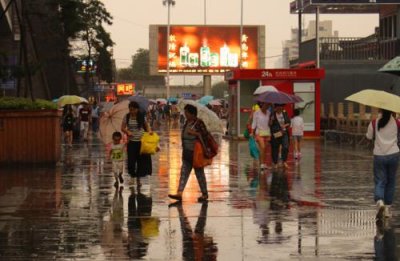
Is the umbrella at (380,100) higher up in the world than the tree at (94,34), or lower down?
lower down

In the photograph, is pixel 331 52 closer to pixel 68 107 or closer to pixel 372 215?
pixel 68 107

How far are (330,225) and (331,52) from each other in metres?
31.0

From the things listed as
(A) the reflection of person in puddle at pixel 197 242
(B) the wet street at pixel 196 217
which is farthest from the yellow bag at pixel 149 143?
(A) the reflection of person in puddle at pixel 197 242

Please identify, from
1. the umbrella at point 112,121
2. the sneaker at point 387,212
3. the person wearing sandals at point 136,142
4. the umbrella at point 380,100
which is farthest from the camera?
the umbrella at point 112,121

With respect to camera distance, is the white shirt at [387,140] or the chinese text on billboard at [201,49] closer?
the white shirt at [387,140]

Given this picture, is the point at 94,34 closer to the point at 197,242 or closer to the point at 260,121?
the point at 260,121

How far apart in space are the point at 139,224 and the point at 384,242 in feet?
10.5

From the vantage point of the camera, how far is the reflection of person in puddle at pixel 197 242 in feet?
28.7

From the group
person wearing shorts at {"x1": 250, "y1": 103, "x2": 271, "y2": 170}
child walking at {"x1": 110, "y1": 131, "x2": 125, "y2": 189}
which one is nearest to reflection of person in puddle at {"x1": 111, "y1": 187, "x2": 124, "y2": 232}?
child walking at {"x1": 110, "y1": 131, "x2": 125, "y2": 189}

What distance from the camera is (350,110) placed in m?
31.3

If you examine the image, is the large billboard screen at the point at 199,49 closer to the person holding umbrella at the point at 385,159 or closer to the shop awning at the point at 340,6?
the shop awning at the point at 340,6

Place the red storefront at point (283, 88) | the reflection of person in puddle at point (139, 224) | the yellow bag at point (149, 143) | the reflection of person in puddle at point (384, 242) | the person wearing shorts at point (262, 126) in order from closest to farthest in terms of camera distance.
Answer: the reflection of person in puddle at point (384, 242), the reflection of person in puddle at point (139, 224), the yellow bag at point (149, 143), the person wearing shorts at point (262, 126), the red storefront at point (283, 88)

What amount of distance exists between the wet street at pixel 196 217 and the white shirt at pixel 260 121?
972mm

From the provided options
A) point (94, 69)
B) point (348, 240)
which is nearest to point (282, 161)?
point (348, 240)
